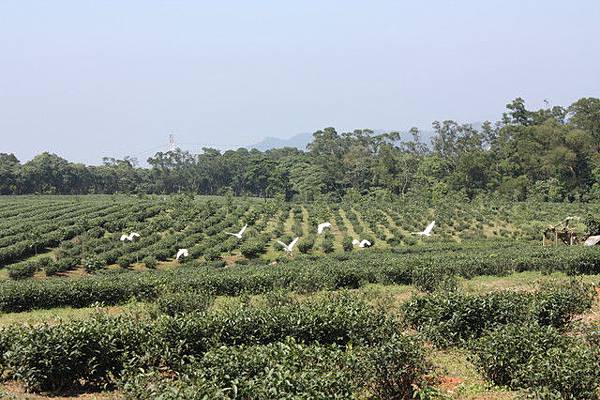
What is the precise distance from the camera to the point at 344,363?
8.08 m

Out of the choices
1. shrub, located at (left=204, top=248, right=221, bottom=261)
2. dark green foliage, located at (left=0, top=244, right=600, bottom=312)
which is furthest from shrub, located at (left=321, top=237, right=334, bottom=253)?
dark green foliage, located at (left=0, top=244, right=600, bottom=312)

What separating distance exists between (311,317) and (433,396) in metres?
3.04

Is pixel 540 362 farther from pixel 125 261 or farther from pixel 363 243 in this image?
pixel 125 261

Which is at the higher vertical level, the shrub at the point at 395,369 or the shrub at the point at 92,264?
the shrub at the point at 395,369

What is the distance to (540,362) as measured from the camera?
7.95 meters

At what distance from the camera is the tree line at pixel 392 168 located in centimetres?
7212

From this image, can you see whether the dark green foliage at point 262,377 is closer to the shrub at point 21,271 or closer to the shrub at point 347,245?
the shrub at point 21,271

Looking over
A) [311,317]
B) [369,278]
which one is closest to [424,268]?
[369,278]

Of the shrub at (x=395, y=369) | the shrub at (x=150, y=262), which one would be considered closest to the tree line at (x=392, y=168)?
the shrub at (x=150, y=262)

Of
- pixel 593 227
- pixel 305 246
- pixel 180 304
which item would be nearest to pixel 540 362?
pixel 180 304

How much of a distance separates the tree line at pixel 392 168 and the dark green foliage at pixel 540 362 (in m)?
62.6

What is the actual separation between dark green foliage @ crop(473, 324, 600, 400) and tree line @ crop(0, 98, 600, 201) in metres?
62.6

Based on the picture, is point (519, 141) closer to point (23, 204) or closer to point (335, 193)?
point (335, 193)

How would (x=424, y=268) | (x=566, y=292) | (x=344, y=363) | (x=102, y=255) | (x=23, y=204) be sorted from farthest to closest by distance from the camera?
(x=23, y=204) < (x=102, y=255) < (x=424, y=268) < (x=566, y=292) < (x=344, y=363)
